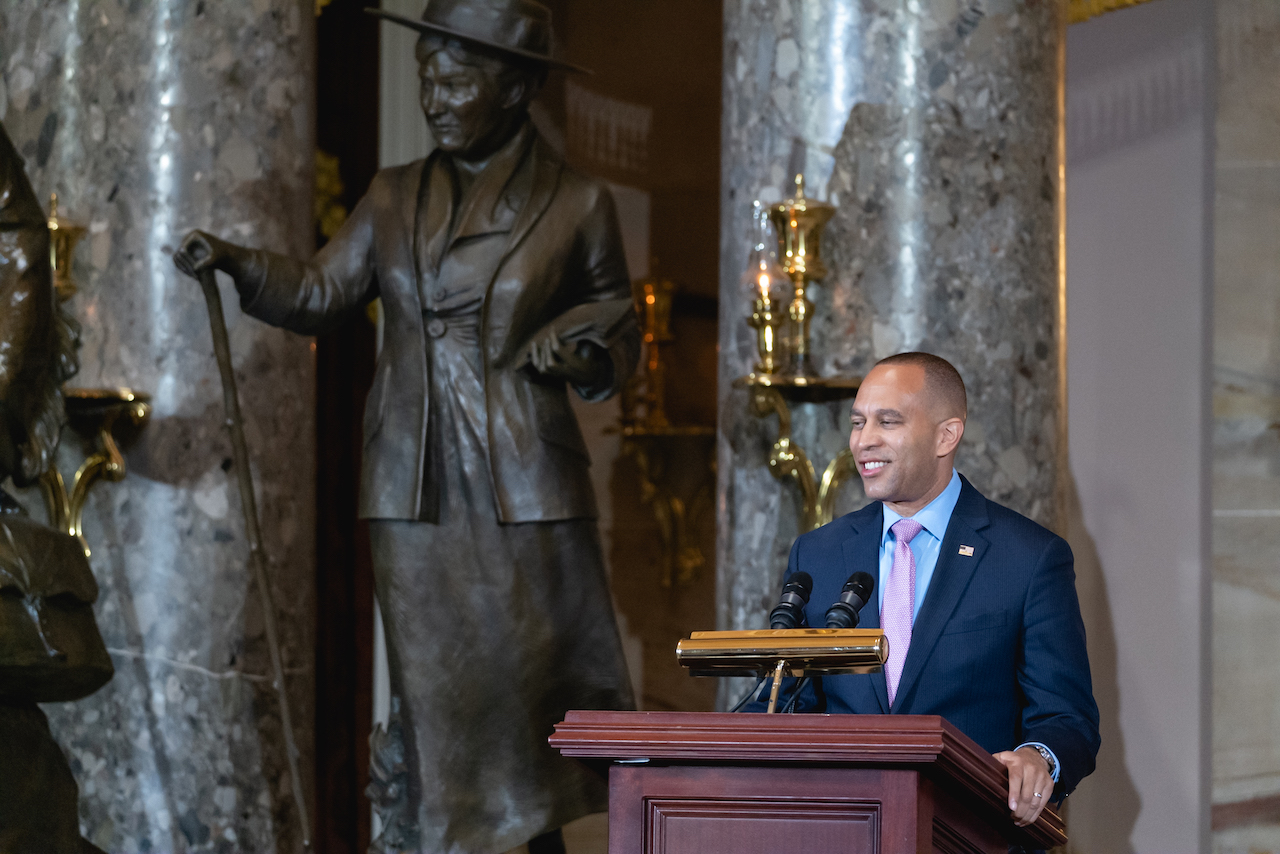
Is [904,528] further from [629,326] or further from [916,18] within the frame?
[916,18]

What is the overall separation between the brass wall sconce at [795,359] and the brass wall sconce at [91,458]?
1779 mm

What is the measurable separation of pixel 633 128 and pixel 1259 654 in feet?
11.5

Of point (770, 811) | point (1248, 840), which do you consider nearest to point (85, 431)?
point (770, 811)

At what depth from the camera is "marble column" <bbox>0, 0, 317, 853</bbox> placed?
4.48 meters

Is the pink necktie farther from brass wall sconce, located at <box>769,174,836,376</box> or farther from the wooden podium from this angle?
brass wall sconce, located at <box>769,174,836,376</box>

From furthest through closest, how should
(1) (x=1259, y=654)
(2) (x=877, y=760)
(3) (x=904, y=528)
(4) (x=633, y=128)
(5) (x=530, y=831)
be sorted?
(4) (x=633, y=128) → (1) (x=1259, y=654) → (5) (x=530, y=831) → (3) (x=904, y=528) → (2) (x=877, y=760)

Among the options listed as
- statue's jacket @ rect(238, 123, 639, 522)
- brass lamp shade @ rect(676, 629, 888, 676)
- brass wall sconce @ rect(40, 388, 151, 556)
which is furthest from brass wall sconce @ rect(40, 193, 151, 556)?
brass lamp shade @ rect(676, 629, 888, 676)

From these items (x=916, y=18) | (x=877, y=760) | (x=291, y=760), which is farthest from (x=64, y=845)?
(x=916, y=18)

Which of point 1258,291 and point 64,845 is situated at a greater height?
point 1258,291

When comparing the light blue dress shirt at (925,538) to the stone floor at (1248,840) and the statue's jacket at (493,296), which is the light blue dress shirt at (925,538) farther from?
the stone floor at (1248,840)

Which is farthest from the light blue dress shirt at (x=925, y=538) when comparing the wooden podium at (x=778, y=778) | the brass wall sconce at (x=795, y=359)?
the brass wall sconce at (x=795, y=359)

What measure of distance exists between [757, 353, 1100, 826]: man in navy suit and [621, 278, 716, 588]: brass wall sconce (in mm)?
3981

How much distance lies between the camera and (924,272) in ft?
12.7

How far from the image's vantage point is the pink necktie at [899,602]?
2.42 meters
